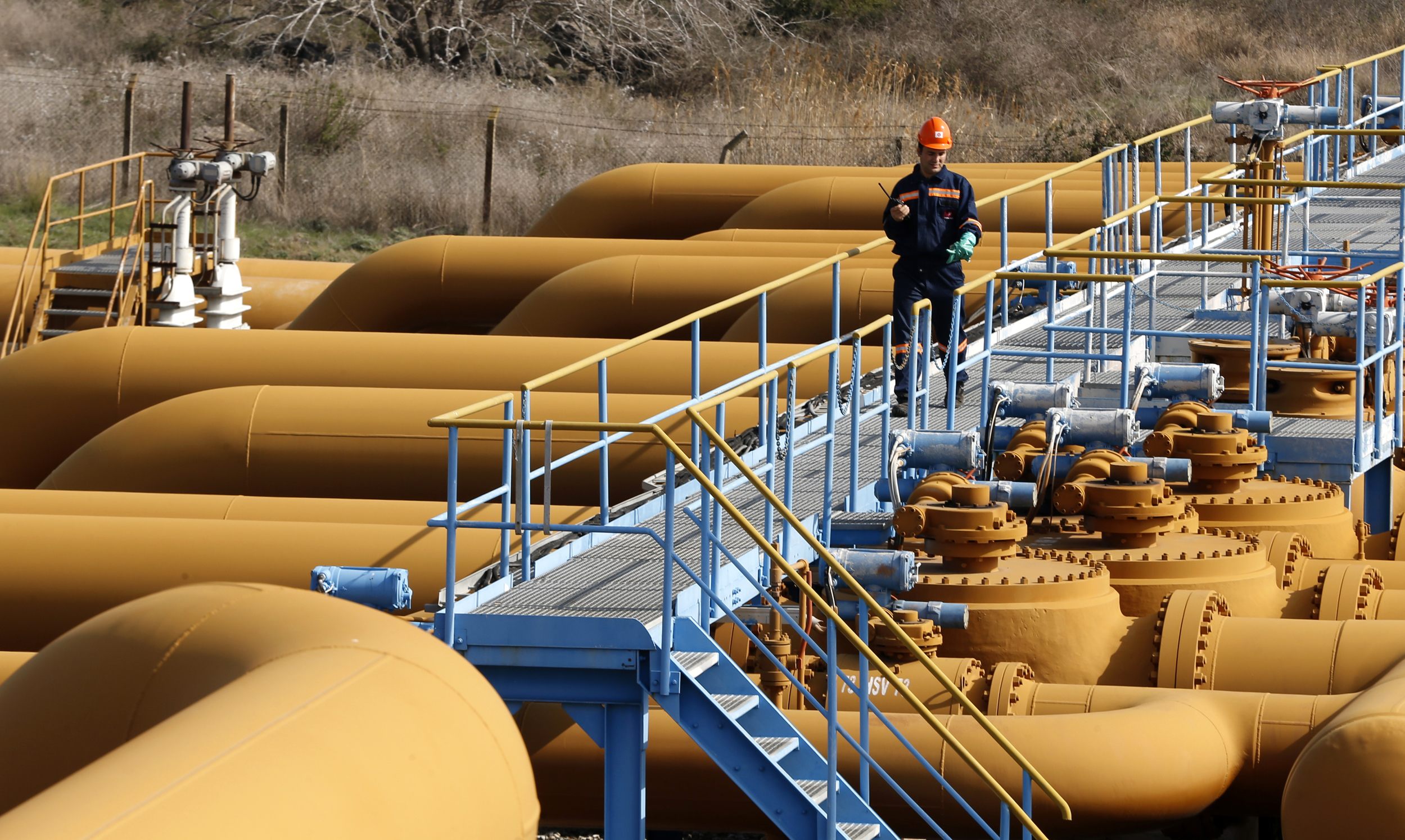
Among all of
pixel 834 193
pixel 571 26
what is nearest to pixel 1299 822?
pixel 834 193

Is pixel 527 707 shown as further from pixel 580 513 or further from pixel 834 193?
pixel 834 193

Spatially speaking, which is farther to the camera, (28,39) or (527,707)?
(28,39)

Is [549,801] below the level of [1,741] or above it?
below

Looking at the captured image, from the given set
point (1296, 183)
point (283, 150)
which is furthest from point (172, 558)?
point (283, 150)

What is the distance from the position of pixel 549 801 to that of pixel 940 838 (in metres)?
1.86

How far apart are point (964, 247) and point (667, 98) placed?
2762cm

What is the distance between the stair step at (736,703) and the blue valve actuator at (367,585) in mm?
1436

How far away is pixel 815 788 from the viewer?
7.88 metres

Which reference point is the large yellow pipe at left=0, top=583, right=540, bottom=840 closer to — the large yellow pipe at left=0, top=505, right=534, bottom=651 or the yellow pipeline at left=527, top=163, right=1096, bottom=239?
the large yellow pipe at left=0, top=505, right=534, bottom=651

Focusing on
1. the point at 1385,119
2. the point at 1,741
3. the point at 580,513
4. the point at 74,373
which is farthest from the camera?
the point at 1385,119

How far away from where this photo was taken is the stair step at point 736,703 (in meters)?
7.85

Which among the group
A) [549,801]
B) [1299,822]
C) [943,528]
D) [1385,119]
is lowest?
[549,801]

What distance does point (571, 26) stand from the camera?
1587 inches

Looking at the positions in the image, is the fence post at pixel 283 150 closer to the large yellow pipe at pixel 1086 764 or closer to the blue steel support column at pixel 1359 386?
the blue steel support column at pixel 1359 386
